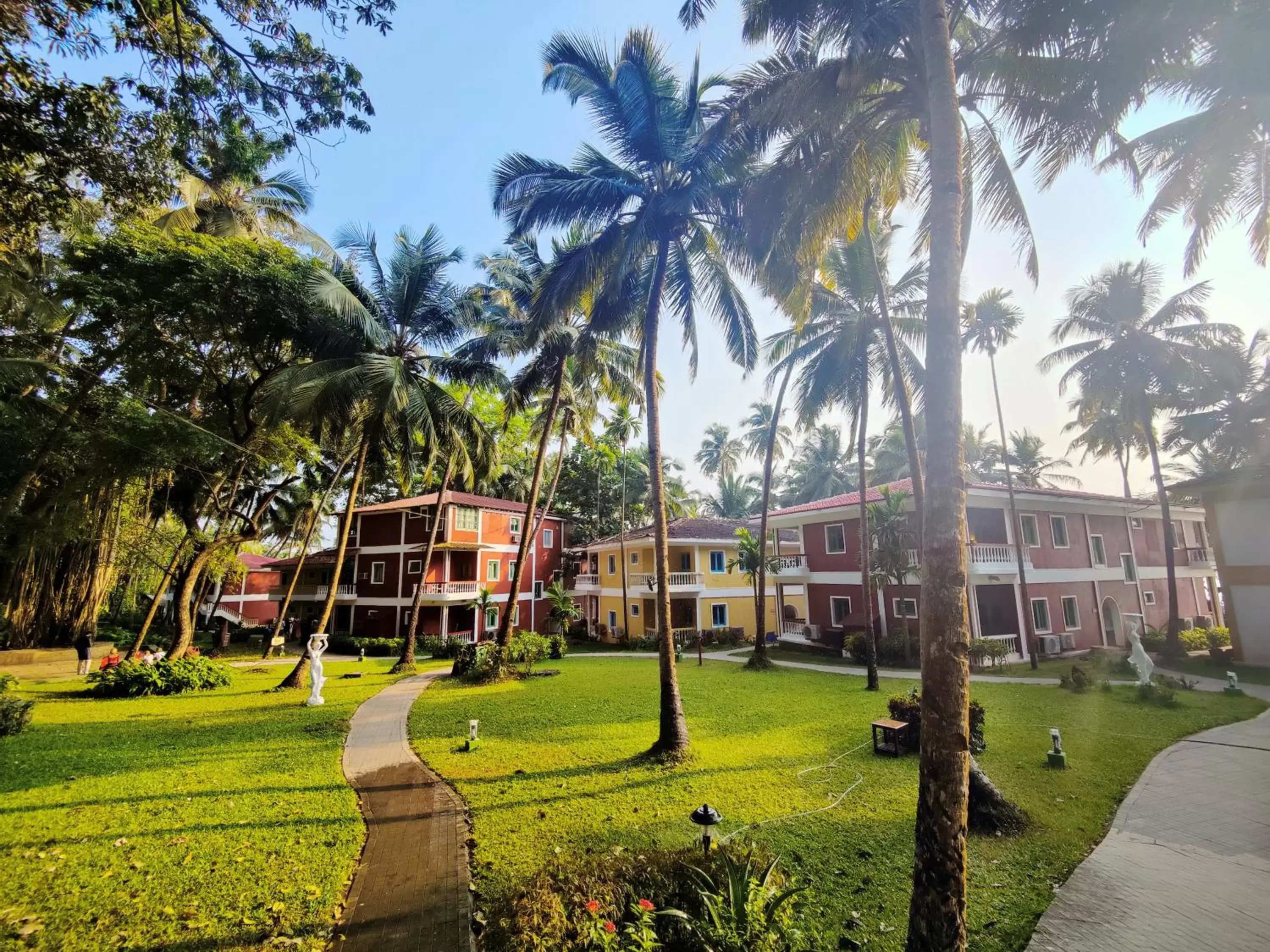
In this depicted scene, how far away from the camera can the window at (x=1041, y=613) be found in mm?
20000

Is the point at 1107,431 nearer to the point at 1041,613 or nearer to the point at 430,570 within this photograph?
the point at 1041,613

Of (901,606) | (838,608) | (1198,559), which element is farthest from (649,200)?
(1198,559)

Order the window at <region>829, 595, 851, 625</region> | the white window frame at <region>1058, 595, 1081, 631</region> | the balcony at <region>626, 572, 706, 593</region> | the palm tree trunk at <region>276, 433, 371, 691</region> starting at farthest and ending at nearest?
the balcony at <region>626, 572, 706, 593</region>, the window at <region>829, 595, 851, 625</region>, the white window frame at <region>1058, 595, 1081, 631</region>, the palm tree trunk at <region>276, 433, 371, 691</region>

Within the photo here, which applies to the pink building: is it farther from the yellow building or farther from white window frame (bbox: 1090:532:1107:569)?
the yellow building

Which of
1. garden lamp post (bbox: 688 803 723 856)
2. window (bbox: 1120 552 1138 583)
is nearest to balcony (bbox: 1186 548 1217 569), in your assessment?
window (bbox: 1120 552 1138 583)

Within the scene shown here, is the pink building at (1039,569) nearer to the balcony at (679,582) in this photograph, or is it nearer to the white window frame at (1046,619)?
the white window frame at (1046,619)

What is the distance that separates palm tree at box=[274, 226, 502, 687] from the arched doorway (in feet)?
89.4

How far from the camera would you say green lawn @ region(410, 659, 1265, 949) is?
495cm

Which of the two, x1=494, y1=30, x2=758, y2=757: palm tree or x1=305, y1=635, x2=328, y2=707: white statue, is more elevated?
x1=494, y1=30, x2=758, y2=757: palm tree

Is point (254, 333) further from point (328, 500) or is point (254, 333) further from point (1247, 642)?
point (1247, 642)

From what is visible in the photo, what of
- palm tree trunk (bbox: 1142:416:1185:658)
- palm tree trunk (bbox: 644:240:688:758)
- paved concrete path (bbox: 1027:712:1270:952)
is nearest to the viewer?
paved concrete path (bbox: 1027:712:1270:952)

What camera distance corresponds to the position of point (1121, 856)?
211 inches

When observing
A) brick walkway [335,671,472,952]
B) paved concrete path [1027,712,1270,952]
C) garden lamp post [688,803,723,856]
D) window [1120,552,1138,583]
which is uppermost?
window [1120,552,1138,583]

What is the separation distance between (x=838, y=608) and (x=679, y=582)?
852cm
